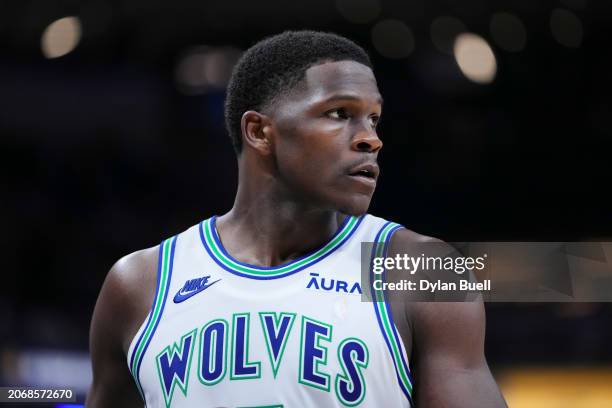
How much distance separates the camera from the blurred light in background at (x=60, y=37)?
6383 mm

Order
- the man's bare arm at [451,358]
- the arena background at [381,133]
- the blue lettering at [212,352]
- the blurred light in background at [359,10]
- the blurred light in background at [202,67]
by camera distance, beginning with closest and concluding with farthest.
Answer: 1. the man's bare arm at [451,358]
2. the blue lettering at [212,352]
3. the arena background at [381,133]
4. the blurred light in background at [202,67]
5. the blurred light in background at [359,10]

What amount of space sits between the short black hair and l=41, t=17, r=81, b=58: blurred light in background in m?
4.03

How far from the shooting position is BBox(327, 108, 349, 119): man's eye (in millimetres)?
2482

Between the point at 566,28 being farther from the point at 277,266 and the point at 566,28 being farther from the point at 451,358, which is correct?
the point at 451,358

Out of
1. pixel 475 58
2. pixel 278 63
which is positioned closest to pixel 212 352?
pixel 278 63

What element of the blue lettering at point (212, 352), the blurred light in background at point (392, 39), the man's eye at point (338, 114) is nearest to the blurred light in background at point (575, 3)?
the blurred light in background at point (392, 39)

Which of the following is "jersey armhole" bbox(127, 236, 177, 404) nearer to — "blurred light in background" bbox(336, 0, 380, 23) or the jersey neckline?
the jersey neckline

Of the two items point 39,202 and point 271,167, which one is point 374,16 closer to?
point 39,202

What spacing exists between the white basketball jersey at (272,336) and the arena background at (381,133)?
328cm

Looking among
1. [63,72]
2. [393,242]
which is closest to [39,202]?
[63,72]

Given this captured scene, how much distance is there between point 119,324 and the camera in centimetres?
264

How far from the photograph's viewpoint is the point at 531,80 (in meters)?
6.39

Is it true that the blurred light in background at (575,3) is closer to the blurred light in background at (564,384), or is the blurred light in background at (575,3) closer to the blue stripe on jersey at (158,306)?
the blurred light in background at (564,384)

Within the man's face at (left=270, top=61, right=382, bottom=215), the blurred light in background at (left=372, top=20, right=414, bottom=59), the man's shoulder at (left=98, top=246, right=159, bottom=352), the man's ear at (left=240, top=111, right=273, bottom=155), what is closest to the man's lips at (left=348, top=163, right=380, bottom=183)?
the man's face at (left=270, top=61, right=382, bottom=215)
